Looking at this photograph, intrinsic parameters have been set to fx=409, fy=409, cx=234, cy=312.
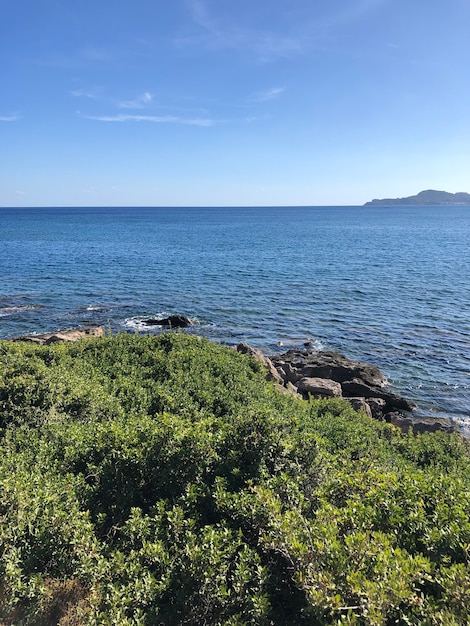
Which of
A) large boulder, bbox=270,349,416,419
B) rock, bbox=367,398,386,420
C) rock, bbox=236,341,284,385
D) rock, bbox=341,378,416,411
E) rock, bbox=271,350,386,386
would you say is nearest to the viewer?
rock, bbox=236,341,284,385

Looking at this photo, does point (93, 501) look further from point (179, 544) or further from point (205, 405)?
point (205, 405)

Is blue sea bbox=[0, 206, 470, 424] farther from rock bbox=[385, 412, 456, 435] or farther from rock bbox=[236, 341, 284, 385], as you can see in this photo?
rock bbox=[236, 341, 284, 385]

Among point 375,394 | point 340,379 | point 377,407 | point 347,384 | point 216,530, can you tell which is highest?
point 216,530

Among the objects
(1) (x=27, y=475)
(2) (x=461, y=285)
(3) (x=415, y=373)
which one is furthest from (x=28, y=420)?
(2) (x=461, y=285)

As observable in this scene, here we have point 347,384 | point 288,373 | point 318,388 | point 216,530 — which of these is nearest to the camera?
point 216,530

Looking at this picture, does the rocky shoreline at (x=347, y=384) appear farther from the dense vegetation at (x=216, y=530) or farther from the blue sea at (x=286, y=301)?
the dense vegetation at (x=216, y=530)

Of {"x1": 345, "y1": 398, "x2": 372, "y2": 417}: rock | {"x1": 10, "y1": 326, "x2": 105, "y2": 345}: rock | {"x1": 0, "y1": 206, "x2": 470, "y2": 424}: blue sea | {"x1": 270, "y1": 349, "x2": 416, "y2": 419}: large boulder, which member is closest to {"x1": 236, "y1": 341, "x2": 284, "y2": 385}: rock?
{"x1": 270, "y1": 349, "x2": 416, "y2": 419}: large boulder

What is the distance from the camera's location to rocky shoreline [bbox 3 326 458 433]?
57.8 ft

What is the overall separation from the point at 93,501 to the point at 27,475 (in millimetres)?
1038

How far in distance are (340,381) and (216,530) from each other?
17.8 m

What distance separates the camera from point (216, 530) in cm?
520

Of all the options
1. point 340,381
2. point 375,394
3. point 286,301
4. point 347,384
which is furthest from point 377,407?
point 286,301

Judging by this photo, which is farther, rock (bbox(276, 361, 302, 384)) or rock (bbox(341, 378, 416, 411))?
rock (bbox(276, 361, 302, 384))

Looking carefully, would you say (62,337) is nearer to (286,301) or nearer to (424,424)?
(424,424)
